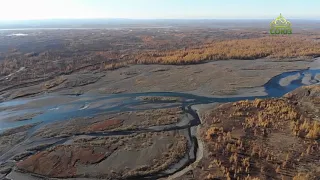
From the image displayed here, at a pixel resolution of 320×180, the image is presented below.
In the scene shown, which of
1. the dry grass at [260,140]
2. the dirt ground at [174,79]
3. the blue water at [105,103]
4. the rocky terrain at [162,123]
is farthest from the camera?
the dirt ground at [174,79]

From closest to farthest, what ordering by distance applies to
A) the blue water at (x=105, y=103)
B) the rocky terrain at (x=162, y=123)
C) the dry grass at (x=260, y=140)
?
the dry grass at (x=260, y=140) < the rocky terrain at (x=162, y=123) < the blue water at (x=105, y=103)

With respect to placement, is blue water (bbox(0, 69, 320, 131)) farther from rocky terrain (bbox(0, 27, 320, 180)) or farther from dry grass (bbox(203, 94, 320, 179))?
dry grass (bbox(203, 94, 320, 179))

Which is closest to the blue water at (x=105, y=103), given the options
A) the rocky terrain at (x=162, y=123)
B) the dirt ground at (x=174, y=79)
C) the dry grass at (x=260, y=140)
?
the rocky terrain at (x=162, y=123)

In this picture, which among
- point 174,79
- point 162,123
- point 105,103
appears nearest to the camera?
point 162,123

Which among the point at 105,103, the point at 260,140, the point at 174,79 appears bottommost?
the point at 260,140

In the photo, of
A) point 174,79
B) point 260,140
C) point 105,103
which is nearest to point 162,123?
point 260,140

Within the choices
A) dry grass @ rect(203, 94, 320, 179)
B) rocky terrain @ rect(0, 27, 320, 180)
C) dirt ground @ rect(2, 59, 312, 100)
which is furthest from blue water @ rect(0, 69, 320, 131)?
dry grass @ rect(203, 94, 320, 179)

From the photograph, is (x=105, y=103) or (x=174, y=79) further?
(x=174, y=79)

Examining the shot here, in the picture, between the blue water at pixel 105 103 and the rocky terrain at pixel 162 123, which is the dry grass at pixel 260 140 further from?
the blue water at pixel 105 103

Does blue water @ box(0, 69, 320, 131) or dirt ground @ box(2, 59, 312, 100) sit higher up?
dirt ground @ box(2, 59, 312, 100)

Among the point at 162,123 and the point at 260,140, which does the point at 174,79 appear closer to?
the point at 162,123

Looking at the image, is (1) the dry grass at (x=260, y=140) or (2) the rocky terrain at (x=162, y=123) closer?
(1) the dry grass at (x=260, y=140)

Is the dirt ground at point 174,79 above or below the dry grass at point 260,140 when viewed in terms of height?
above

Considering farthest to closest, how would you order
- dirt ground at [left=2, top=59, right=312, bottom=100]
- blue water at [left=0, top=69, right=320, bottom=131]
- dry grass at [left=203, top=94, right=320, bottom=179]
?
dirt ground at [left=2, top=59, right=312, bottom=100], blue water at [left=0, top=69, right=320, bottom=131], dry grass at [left=203, top=94, right=320, bottom=179]
